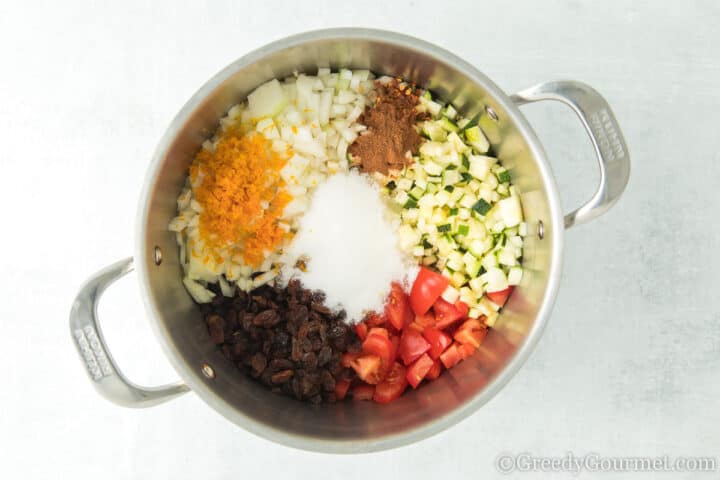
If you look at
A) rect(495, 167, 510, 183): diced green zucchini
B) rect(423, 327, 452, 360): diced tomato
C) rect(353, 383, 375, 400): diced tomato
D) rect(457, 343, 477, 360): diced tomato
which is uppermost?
rect(495, 167, 510, 183): diced green zucchini

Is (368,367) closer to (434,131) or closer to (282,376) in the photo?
(282,376)

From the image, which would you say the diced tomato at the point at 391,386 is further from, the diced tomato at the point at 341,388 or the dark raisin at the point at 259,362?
the dark raisin at the point at 259,362

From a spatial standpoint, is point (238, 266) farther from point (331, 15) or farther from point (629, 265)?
point (629, 265)

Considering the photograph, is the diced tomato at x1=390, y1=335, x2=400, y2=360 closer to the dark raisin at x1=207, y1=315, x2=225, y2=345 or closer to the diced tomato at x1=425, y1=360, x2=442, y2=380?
the diced tomato at x1=425, y1=360, x2=442, y2=380

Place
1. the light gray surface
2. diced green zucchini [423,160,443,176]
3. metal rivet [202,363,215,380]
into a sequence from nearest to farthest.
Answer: metal rivet [202,363,215,380], diced green zucchini [423,160,443,176], the light gray surface

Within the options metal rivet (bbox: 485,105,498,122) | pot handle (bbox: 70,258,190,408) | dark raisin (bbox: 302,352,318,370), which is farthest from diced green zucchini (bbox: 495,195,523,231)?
pot handle (bbox: 70,258,190,408)

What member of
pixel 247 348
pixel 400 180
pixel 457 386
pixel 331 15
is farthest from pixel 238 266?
pixel 331 15
